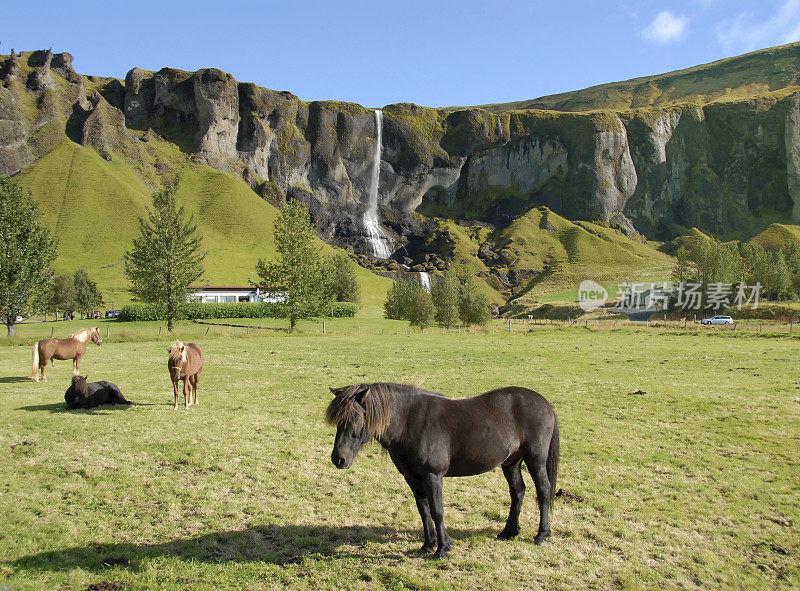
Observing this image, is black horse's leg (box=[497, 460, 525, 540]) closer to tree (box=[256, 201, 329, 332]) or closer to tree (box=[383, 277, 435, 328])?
tree (box=[256, 201, 329, 332])

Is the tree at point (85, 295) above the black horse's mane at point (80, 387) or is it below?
above

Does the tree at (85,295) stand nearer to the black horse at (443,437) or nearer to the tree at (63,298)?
the tree at (63,298)

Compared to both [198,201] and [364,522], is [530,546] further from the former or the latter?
[198,201]

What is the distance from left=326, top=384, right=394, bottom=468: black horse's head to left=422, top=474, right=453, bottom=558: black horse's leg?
974 mm

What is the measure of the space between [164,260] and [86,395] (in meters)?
37.2

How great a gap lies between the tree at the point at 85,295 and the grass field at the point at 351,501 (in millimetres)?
95182

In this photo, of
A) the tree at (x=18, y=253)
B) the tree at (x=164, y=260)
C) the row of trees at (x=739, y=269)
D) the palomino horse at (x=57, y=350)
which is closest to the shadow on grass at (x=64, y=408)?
the palomino horse at (x=57, y=350)

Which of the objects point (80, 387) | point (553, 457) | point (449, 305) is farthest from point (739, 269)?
point (80, 387)

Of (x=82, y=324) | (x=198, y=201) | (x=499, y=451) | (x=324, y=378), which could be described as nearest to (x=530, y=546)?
(x=499, y=451)

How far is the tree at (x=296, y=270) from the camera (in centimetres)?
5572

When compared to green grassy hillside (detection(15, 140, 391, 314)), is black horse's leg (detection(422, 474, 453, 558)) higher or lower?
lower

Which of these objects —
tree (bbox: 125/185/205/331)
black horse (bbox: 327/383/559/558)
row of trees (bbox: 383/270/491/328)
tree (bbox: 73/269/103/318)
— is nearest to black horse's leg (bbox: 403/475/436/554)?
black horse (bbox: 327/383/559/558)

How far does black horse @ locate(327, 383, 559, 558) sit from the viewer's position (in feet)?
22.9

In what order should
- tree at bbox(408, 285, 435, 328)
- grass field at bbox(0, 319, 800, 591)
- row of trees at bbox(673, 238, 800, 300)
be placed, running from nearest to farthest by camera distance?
1. grass field at bbox(0, 319, 800, 591)
2. tree at bbox(408, 285, 435, 328)
3. row of trees at bbox(673, 238, 800, 300)
